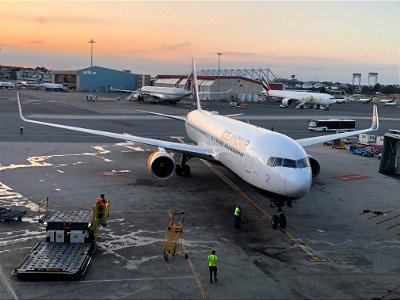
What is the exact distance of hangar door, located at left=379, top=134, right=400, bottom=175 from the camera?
2378 cm

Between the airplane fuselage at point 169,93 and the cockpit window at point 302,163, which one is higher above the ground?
the airplane fuselage at point 169,93

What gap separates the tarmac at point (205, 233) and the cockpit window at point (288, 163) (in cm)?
355

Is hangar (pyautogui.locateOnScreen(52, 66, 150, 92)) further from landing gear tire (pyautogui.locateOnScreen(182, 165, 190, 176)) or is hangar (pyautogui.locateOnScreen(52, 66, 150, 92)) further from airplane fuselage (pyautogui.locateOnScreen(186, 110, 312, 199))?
airplane fuselage (pyautogui.locateOnScreen(186, 110, 312, 199))

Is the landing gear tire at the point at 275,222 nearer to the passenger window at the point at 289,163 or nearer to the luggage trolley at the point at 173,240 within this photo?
the passenger window at the point at 289,163

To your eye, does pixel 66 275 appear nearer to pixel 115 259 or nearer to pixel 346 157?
pixel 115 259

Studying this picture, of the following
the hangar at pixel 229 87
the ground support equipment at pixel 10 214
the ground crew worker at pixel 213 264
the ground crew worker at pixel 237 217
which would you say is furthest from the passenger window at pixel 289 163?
the hangar at pixel 229 87

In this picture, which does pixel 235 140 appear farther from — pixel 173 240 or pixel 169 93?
pixel 169 93

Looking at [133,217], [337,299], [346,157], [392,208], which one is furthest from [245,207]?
[346,157]

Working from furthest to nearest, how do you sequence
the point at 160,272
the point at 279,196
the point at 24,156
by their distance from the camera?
the point at 24,156 → the point at 279,196 → the point at 160,272

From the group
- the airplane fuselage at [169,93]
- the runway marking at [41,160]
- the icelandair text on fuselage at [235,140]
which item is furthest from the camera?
the airplane fuselage at [169,93]

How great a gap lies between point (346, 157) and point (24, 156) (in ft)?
106

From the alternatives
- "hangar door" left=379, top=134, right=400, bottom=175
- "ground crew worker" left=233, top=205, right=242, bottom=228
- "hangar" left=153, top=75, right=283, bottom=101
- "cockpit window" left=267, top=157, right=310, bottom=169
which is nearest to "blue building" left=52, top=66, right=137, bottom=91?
"hangar" left=153, top=75, right=283, bottom=101

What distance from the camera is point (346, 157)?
47375 mm

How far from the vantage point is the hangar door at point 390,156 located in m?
23.8
